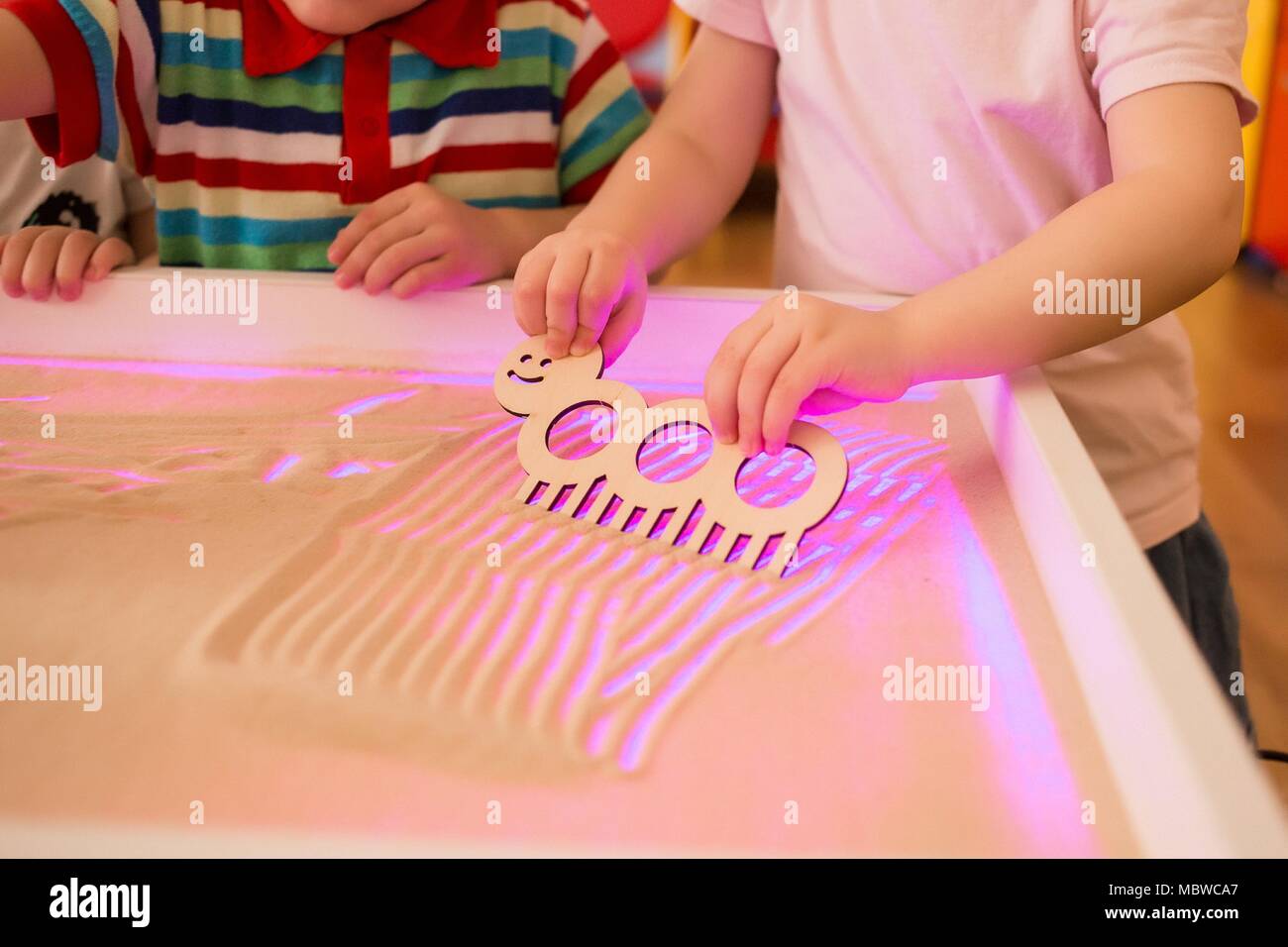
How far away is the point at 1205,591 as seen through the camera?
2.76ft

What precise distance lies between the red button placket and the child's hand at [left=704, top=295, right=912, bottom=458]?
46 centimetres

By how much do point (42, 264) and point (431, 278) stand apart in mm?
239

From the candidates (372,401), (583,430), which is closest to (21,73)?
(372,401)

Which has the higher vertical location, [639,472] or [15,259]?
[15,259]

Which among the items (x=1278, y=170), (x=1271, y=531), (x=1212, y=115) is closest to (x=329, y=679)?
(x=1212, y=115)

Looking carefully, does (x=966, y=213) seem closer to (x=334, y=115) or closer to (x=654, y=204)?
(x=654, y=204)

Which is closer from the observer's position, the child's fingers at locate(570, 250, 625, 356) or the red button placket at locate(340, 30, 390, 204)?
the child's fingers at locate(570, 250, 625, 356)

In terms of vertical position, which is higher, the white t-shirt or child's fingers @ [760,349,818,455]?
the white t-shirt

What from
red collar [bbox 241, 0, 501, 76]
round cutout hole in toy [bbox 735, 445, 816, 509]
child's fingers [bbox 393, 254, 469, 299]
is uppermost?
red collar [bbox 241, 0, 501, 76]

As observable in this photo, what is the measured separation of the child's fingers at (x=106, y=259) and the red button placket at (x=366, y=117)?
0.65 ft

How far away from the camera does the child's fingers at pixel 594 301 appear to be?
0.59 m

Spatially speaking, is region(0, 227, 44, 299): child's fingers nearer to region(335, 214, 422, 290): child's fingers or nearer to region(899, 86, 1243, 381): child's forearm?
region(335, 214, 422, 290): child's fingers

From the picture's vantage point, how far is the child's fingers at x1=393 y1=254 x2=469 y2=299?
0.68m

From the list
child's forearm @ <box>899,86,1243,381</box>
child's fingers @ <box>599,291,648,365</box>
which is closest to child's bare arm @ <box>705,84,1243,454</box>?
child's forearm @ <box>899,86,1243,381</box>
